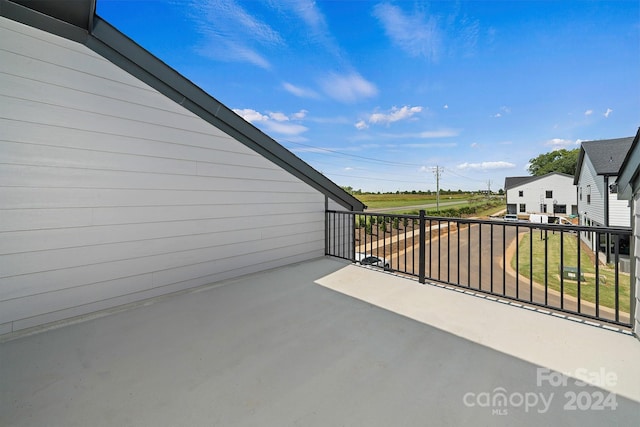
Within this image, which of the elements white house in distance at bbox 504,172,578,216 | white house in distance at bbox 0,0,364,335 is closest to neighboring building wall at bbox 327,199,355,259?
white house in distance at bbox 0,0,364,335

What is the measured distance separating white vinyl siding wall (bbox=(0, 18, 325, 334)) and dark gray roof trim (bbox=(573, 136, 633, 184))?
13068mm

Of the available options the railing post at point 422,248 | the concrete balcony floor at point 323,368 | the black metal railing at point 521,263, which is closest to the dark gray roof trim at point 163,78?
the black metal railing at point 521,263

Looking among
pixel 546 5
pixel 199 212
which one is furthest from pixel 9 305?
pixel 546 5

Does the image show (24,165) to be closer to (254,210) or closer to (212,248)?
(212,248)

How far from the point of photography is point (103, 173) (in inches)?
84.7

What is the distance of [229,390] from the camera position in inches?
47.3

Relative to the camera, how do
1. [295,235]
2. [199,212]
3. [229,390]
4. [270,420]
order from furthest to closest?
1. [295,235]
2. [199,212]
3. [229,390]
4. [270,420]

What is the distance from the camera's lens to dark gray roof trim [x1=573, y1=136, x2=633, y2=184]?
9062mm

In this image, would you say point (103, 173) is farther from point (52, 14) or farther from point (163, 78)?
point (52, 14)

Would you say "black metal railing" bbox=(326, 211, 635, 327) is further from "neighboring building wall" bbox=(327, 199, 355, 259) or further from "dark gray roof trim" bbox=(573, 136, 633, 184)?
"dark gray roof trim" bbox=(573, 136, 633, 184)

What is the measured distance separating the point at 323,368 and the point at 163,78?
294 cm

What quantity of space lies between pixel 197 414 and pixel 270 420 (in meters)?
0.33

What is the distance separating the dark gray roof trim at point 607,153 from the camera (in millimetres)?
9062

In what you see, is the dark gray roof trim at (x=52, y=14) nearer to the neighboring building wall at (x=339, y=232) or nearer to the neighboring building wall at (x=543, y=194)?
the neighboring building wall at (x=339, y=232)
